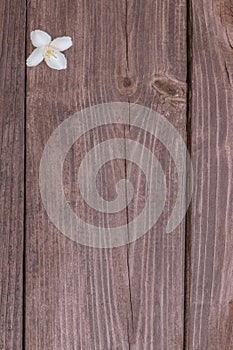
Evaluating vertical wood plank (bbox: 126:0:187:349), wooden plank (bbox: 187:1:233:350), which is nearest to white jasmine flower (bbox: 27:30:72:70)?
vertical wood plank (bbox: 126:0:187:349)

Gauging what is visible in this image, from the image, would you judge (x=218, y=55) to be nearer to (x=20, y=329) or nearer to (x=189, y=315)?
(x=189, y=315)

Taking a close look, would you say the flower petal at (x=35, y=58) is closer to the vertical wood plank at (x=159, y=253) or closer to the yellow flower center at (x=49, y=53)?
the yellow flower center at (x=49, y=53)

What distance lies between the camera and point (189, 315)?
1.07 metres

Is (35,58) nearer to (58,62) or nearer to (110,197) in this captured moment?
(58,62)

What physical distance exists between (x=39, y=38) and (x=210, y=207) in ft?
1.31

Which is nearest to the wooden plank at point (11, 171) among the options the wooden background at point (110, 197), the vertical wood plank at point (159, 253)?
the wooden background at point (110, 197)

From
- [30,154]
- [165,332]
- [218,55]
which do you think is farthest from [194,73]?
[165,332]

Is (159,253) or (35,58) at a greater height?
(35,58)

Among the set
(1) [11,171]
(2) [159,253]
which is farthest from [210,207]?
(1) [11,171]

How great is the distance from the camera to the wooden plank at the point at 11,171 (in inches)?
41.7

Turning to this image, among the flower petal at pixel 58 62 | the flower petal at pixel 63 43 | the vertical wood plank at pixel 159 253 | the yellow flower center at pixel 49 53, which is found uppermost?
the flower petal at pixel 63 43

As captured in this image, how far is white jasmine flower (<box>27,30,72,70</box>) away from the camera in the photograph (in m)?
1.07

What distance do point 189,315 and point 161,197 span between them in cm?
20

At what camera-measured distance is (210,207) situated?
1.08 meters
